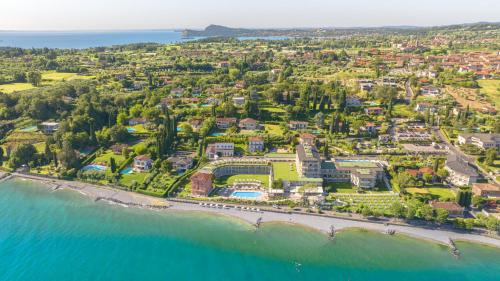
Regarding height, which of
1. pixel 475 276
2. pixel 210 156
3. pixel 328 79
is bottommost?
pixel 475 276

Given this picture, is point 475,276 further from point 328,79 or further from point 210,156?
point 328,79

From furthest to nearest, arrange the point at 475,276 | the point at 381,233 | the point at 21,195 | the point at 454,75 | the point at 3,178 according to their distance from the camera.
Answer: the point at 454,75, the point at 3,178, the point at 21,195, the point at 381,233, the point at 475,276

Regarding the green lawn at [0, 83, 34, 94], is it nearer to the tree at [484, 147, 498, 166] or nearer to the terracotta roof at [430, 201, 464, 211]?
the terracotta roof at [430, 201, 464, 211]

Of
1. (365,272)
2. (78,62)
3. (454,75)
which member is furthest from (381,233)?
(78,62)

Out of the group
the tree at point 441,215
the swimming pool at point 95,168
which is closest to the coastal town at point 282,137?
the tree at point 441,215

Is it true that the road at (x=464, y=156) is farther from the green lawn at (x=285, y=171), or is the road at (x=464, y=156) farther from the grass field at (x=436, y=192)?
the green lawn at (x=285, y=171)
